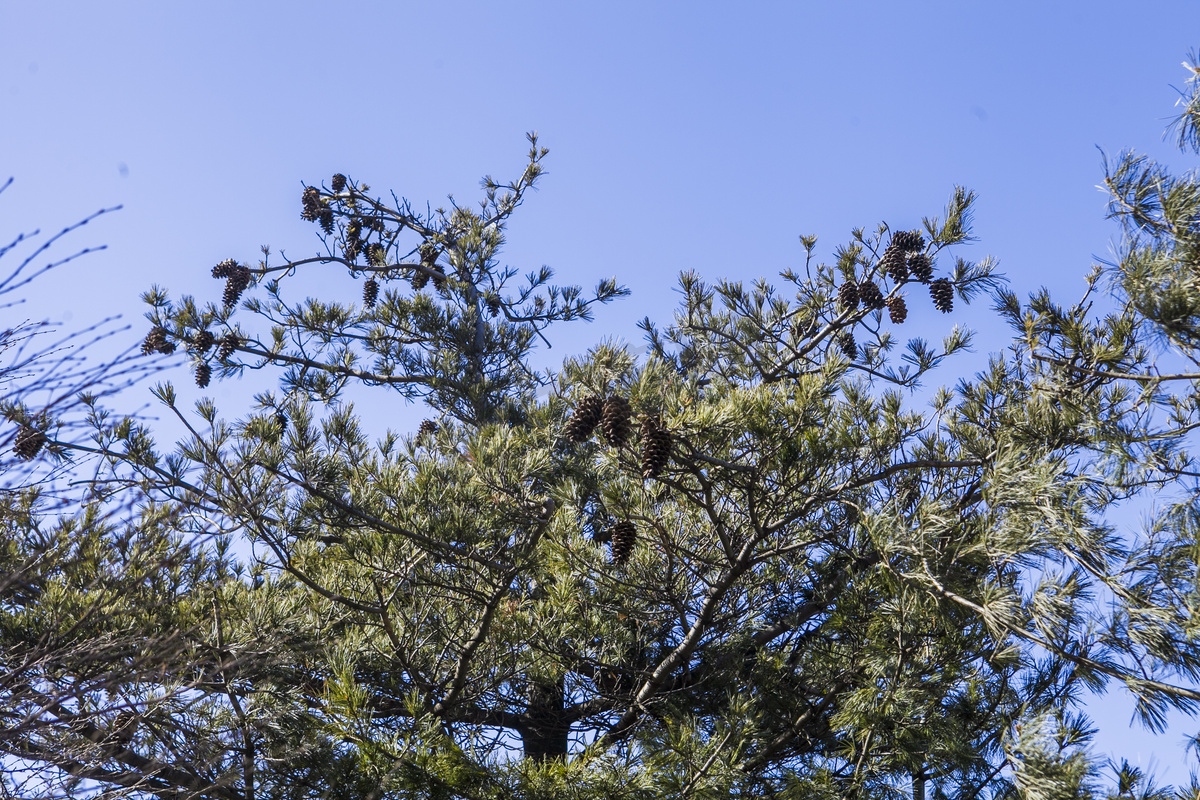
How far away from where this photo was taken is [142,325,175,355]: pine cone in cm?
509

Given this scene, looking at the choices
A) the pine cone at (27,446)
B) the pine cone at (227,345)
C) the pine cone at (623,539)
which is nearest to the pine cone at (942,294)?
the pine cone at (623,539)

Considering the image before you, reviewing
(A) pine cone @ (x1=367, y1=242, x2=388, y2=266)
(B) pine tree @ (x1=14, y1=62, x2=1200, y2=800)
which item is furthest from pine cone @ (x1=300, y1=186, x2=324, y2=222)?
(B) pine tree @ (x1=14, y1=62, x2=1200, y2=800)

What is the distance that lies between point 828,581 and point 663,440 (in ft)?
5.95

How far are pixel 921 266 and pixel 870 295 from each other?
0.26 m

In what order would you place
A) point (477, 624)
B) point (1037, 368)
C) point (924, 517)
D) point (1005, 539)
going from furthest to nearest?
point (477, 624)
point (1037, 368)
point (924, 517)
point (1005, 539)

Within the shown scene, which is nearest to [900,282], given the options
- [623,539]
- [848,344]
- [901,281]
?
[901,281]

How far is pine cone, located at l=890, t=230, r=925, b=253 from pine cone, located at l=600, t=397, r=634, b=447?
2155mm

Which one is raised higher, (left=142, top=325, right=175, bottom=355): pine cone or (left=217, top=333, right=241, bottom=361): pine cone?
(left=217, top=333, right=241, bottom=361): pine cone

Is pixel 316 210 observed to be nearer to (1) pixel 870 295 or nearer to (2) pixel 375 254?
(2) pixel 375 254

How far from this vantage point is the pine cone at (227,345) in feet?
17.9

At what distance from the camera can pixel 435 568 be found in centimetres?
420

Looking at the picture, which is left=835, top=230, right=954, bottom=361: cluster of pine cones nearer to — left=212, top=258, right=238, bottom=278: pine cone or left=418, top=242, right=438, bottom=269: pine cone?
left=418, top=242, right=438, bottom=269: pine cone

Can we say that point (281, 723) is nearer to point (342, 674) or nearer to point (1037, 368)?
point (342, 674)

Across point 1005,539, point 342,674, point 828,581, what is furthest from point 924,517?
point 342,674
